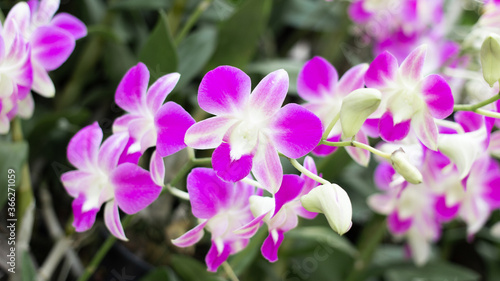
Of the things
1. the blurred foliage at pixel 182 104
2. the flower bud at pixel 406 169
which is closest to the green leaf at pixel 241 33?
the blurred foliage at pixel 182 104

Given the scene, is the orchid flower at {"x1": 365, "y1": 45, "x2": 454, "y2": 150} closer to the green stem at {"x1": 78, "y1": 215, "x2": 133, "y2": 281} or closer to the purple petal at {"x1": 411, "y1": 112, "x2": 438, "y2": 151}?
the purple petal at {"x1": 411, "y1": 112, "x2": 438, "y2": 151}

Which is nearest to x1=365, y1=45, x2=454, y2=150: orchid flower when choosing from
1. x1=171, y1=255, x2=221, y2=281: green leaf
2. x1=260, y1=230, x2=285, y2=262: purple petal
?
x1=260, y1=230, x2=285, y2=262: purple petal

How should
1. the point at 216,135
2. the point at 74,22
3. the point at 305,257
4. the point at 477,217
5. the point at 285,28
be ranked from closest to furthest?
the point at 216,135 < the point at 74,22 < the point at 477,217 < the point at 305,257 < the point at 285,28

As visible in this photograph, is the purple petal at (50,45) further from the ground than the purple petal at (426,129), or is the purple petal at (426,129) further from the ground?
the purple petal at (50,45)

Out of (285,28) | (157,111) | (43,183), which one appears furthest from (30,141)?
(285,28)

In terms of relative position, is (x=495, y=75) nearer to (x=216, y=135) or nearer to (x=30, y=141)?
(x=216, y=135)

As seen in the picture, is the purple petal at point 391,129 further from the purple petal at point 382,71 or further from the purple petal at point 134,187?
the purple petal at point 134,187

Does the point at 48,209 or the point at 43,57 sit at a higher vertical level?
the point at 43,57
